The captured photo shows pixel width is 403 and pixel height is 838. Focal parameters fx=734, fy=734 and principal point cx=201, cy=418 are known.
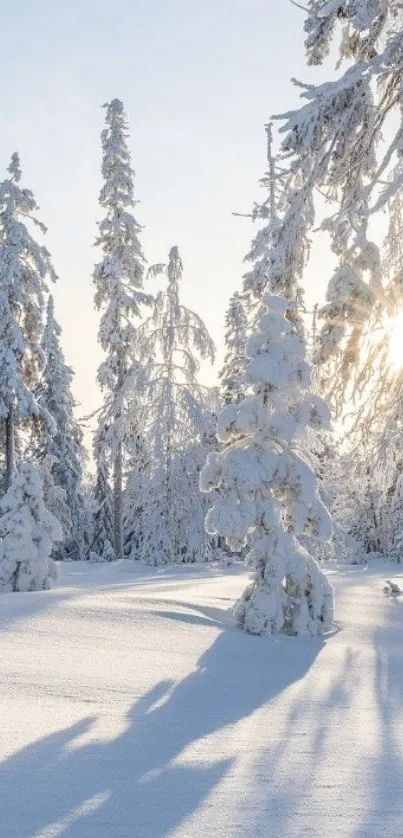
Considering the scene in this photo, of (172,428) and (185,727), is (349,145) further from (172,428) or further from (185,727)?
(172,428)

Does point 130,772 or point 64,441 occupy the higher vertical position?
point 64,441

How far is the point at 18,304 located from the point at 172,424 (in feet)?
19.7

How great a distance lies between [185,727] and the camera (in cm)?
495

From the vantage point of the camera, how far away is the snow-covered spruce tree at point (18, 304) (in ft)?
72.4

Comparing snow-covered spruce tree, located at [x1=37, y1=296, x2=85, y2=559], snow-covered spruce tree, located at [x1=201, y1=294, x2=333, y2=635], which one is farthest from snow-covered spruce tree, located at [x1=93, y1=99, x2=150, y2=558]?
snow-covered spruce tree, located at [x1=201, y1=294, x2=333, y2=635]

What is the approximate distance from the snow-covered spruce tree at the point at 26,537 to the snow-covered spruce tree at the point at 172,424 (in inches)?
365

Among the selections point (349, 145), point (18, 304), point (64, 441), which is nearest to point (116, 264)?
point (18, 304)

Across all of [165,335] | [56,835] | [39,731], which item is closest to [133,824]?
[56,835]

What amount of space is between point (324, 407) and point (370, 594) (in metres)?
5.93

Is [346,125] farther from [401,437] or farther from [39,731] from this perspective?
[39,731]

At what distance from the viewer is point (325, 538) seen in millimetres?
10102

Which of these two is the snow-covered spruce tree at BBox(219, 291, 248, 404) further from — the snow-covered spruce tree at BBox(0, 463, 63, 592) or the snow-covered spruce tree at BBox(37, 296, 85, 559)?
the snow-covered spruce tree at BBox(0, 463, 63, 592)

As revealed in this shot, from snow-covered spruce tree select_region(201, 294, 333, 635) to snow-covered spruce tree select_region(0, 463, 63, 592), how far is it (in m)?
4.07

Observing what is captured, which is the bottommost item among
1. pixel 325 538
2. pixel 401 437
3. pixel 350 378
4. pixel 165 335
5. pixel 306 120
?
pixel 325 538
